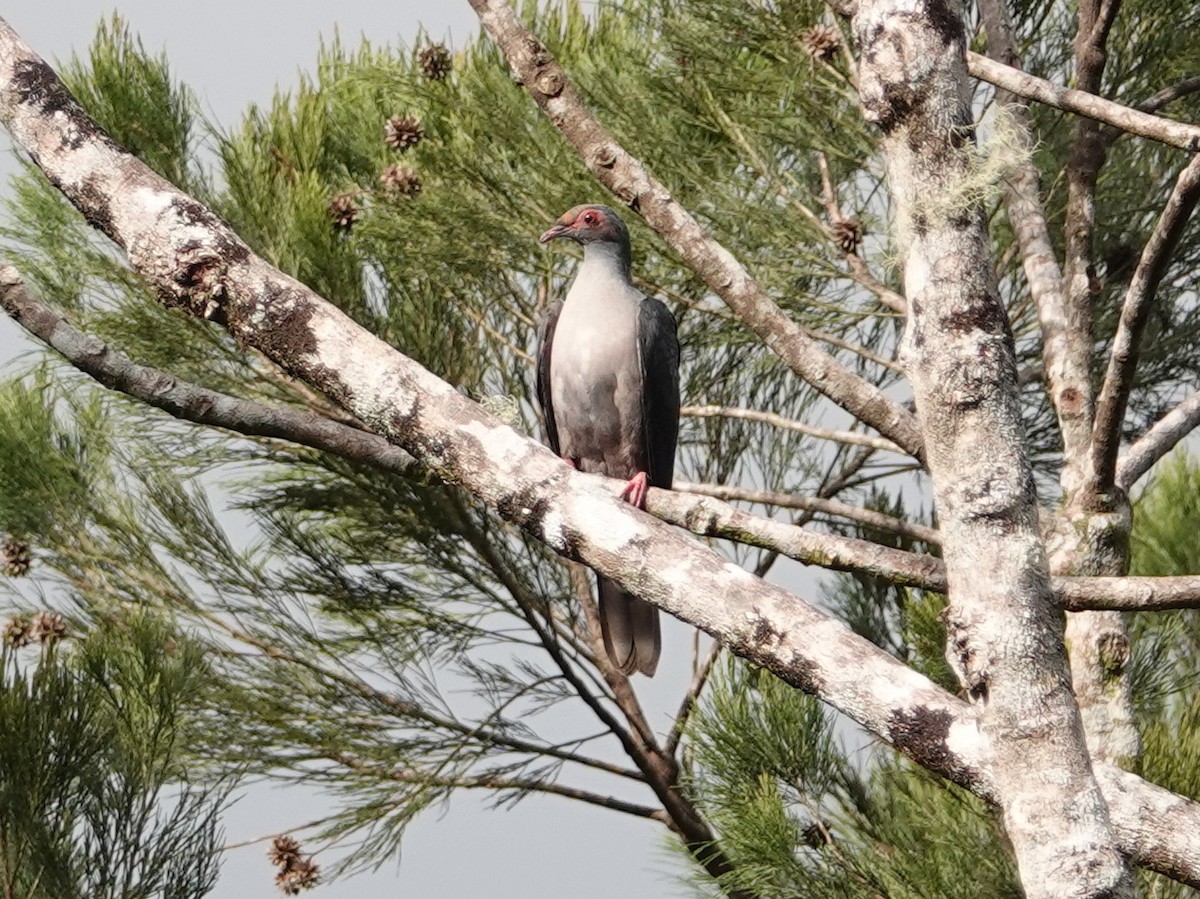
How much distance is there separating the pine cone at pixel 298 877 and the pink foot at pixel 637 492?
4.67 feet

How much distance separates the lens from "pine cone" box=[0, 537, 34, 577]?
12.0ft

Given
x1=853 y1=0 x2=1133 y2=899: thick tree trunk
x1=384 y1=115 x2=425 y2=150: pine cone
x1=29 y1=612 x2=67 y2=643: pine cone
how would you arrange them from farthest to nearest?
x1=384 y1=115 x2=425 y2=150: pine cone
x1=29 y1=612 x2=67 y2=643: pine cone
x1=853 y1=0 x2=1133 y2=899: thick tree trunk

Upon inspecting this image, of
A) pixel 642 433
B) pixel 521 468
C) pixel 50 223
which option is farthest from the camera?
pixel 50 223

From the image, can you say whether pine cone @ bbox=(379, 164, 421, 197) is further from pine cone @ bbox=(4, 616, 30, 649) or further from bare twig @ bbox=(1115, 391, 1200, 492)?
bare twig @ bbox=(1115, 391, 1200, 492)

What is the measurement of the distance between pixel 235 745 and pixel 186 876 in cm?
111

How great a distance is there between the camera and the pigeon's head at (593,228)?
2.91m

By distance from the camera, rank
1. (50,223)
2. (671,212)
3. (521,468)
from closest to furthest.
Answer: (521,468)
(671,212)
(50,223)

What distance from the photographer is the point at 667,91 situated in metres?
3.35

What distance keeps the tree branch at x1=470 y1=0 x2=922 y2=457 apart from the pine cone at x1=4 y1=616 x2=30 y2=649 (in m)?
1.77

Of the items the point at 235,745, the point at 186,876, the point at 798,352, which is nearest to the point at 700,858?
the point at 235,745

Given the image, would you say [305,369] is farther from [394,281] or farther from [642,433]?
[394,281]

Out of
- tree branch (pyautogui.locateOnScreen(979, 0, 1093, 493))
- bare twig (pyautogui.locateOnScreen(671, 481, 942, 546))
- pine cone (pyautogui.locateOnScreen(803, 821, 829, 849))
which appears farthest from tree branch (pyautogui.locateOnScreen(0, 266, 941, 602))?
pine cone (pyautogui.locateOnScreen(803, 821, 829, 849))

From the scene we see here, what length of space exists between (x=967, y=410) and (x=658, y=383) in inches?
63.8

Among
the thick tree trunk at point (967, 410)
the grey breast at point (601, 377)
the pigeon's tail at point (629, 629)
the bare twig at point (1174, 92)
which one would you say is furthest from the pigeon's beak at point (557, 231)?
the thick tree trunk at point (967, 410)
